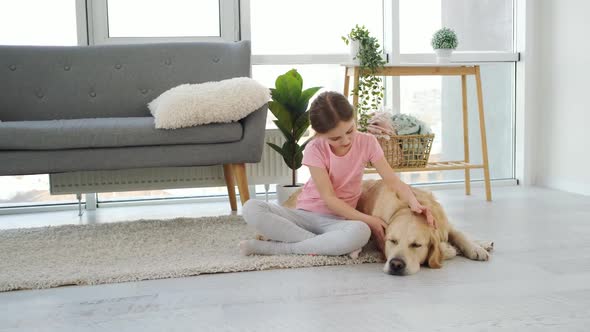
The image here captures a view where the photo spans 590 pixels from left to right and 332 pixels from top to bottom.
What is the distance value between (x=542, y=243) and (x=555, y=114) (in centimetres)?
182

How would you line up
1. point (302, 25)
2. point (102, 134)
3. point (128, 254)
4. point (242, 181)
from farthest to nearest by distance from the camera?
1. point (302, 25)
2. point (242, 181)
3. point (102, 134)
4. point (128, 254)

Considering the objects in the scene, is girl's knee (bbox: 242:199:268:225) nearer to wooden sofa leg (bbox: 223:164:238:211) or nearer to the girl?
the girl

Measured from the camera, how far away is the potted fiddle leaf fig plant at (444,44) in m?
3.75

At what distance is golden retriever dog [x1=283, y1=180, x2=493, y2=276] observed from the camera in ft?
6.71

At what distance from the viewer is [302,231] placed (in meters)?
2.29

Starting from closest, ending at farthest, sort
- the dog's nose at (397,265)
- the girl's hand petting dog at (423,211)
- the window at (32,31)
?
the dog's nose at (397,265), the girl's hand petting dog at (423,211), the window at (32,31)

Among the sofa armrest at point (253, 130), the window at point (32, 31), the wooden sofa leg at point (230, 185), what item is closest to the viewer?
the sofa armrest at point (253, 130)

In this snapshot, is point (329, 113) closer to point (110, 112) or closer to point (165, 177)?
point (165, 177)

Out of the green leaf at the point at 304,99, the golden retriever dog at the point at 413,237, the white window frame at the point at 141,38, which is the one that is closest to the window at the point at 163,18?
the white window frame at the point at 141,38

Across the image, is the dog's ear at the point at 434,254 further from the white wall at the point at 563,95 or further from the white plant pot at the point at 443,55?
the white wall at the point at 563,95

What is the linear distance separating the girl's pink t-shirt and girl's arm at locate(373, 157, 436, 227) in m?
0.04

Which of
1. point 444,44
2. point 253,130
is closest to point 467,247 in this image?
point 253,130

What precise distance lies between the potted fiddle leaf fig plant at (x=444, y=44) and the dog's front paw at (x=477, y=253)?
1.75 metres

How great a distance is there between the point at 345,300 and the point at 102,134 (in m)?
1.51
